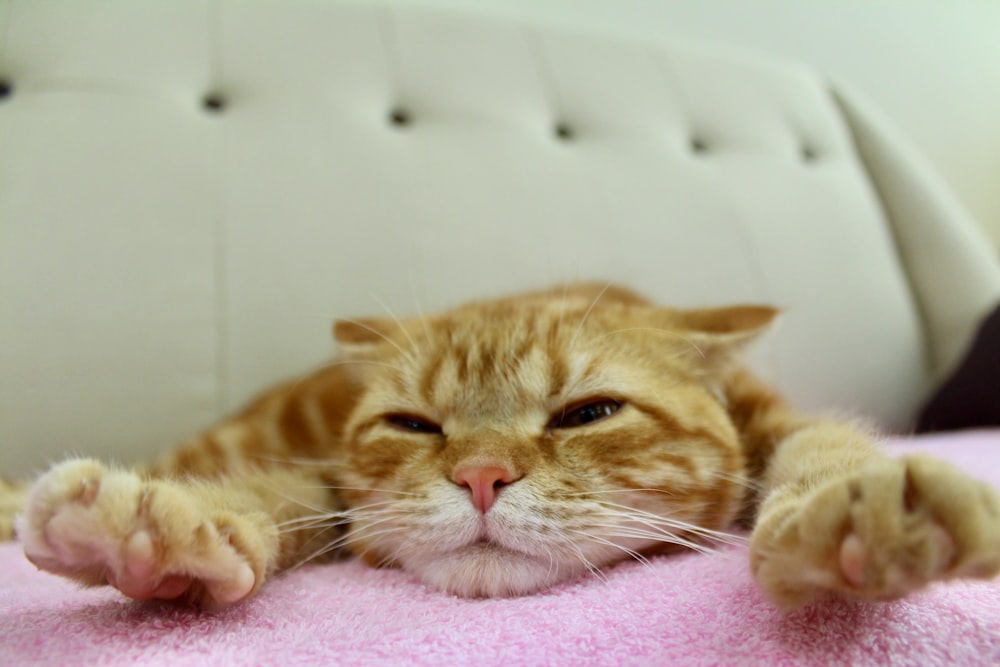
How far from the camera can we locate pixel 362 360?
116 cm

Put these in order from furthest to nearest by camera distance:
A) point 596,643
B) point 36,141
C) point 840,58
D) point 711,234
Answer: point 840,58 < point 711,234 < point 36,141 < point 596,643

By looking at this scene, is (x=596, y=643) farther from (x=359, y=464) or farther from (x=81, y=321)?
(x=81, y=321)

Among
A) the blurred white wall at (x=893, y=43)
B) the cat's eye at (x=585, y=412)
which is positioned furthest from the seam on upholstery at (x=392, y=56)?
the cat's eye at (x=585, y=412)

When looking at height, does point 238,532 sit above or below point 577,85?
below

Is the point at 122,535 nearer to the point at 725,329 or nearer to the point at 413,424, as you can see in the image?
the point at 413,424

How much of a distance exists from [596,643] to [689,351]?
55 centimetres

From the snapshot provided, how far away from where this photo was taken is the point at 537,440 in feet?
2.78

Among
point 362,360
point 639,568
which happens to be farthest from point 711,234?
point 639,568

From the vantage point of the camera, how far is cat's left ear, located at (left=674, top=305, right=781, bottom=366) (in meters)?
0.98

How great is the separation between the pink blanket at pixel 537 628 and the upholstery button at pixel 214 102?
1.23 metres

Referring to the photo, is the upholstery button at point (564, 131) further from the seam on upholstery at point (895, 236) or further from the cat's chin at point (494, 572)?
the cat's chin at point (494, 572)

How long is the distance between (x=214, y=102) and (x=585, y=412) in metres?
1.28

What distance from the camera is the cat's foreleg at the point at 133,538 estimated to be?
1.88ft

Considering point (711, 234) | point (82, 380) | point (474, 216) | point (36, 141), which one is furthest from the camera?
point (711, 234)
